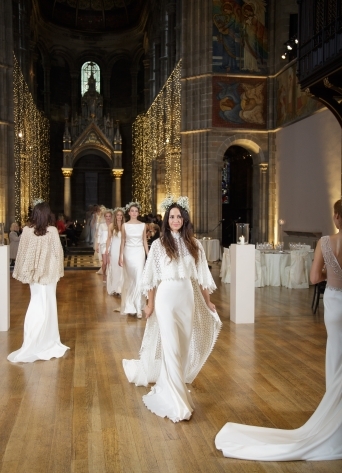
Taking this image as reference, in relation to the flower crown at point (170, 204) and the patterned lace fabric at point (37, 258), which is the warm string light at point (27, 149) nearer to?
the patterned lace fabric at point (37, 258)

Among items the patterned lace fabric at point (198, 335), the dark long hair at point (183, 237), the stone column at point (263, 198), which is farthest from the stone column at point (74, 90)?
the dark long hair at point (183, 237)

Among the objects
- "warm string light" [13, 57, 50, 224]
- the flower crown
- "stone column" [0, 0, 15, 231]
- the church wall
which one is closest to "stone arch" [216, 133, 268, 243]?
the church wall

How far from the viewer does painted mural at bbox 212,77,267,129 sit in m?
20.4

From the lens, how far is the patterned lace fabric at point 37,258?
20.9ft

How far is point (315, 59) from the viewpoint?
31.9 feet

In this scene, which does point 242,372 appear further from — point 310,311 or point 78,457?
point 310,311

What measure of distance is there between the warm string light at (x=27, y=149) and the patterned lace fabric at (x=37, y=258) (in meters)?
15.9

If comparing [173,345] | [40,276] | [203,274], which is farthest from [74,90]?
[173,345]

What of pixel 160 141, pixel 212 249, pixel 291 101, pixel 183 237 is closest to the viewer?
pixel 183 237

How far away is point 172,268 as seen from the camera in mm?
4652

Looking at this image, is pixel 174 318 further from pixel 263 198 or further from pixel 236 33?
pixel 236 33

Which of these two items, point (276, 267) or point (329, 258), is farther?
point (276, 267)

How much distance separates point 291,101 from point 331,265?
632 inches

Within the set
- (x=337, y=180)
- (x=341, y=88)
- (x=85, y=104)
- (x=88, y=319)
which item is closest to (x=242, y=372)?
(x=88, y=319)
